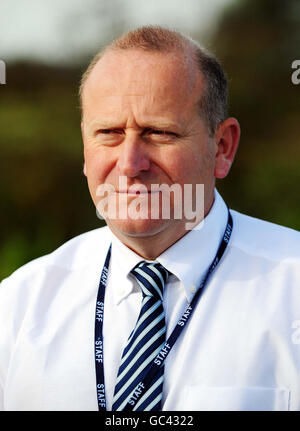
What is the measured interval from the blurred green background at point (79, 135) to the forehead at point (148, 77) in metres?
3.17

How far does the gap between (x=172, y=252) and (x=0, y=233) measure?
11.0 feet

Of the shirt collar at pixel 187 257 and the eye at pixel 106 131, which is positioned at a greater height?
the eye at pixel 106 131

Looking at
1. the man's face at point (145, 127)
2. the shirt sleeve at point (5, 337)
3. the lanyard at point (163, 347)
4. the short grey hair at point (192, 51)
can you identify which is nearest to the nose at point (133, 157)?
the man's face at point (145, 127)

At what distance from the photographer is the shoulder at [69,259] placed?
2.31 metres

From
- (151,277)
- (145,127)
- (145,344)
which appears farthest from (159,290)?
(145,127)

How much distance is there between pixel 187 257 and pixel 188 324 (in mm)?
223

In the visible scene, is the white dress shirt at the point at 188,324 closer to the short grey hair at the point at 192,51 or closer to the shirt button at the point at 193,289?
the shirt button at the point at 193,289

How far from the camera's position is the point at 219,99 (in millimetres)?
2225

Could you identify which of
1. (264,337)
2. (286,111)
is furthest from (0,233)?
(264,337)

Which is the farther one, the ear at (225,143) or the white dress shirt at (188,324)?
the ear at (225,143)

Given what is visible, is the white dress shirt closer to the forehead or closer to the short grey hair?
the short grey hair

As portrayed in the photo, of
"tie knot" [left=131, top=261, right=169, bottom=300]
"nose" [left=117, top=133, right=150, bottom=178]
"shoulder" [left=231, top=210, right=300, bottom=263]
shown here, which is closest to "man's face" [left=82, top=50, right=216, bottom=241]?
"nose" [left=117, top=133, right=150, bottom=178]

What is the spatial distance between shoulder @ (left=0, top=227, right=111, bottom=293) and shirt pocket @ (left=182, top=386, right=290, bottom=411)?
665mm

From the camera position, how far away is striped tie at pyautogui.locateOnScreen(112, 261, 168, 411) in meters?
1.93
